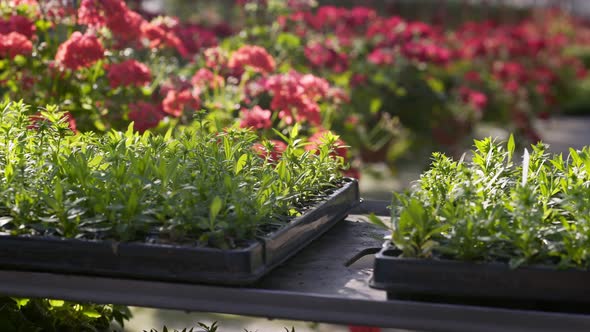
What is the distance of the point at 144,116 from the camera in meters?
3.62

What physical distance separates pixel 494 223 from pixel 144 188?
72cm

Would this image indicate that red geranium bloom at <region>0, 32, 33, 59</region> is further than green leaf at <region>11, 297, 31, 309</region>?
Yes

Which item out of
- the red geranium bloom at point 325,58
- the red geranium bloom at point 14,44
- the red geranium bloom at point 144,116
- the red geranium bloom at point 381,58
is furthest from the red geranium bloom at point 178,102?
the red geranium bloom at point 381,58

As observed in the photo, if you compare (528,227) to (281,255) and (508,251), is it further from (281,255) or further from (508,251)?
(281,255)

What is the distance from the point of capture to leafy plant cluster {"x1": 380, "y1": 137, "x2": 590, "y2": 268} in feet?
6.03

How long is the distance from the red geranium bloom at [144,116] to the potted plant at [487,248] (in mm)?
1728

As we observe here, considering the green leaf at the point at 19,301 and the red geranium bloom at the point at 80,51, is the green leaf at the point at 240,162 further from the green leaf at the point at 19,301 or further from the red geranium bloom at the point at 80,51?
the red geranium bloom at the point at 80,51

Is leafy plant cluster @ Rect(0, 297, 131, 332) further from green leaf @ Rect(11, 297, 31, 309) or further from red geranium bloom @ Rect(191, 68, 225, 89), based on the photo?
red geranium bloom @ Rect(191, 68, 225, 89)

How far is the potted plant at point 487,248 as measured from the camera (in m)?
1.80

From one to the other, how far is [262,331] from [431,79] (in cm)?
399

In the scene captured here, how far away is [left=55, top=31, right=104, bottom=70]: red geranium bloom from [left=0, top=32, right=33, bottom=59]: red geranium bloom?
0.66 feet

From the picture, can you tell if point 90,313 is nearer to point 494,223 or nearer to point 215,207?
point 215,207

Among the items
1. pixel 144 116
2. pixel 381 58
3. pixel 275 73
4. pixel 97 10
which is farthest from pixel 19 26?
pixel 381 58

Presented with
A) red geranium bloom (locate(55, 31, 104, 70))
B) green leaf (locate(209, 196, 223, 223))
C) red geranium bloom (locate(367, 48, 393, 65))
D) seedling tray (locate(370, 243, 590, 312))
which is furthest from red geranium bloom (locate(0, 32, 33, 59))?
red geranium bloom (locate(367, 48, 393, 65))
